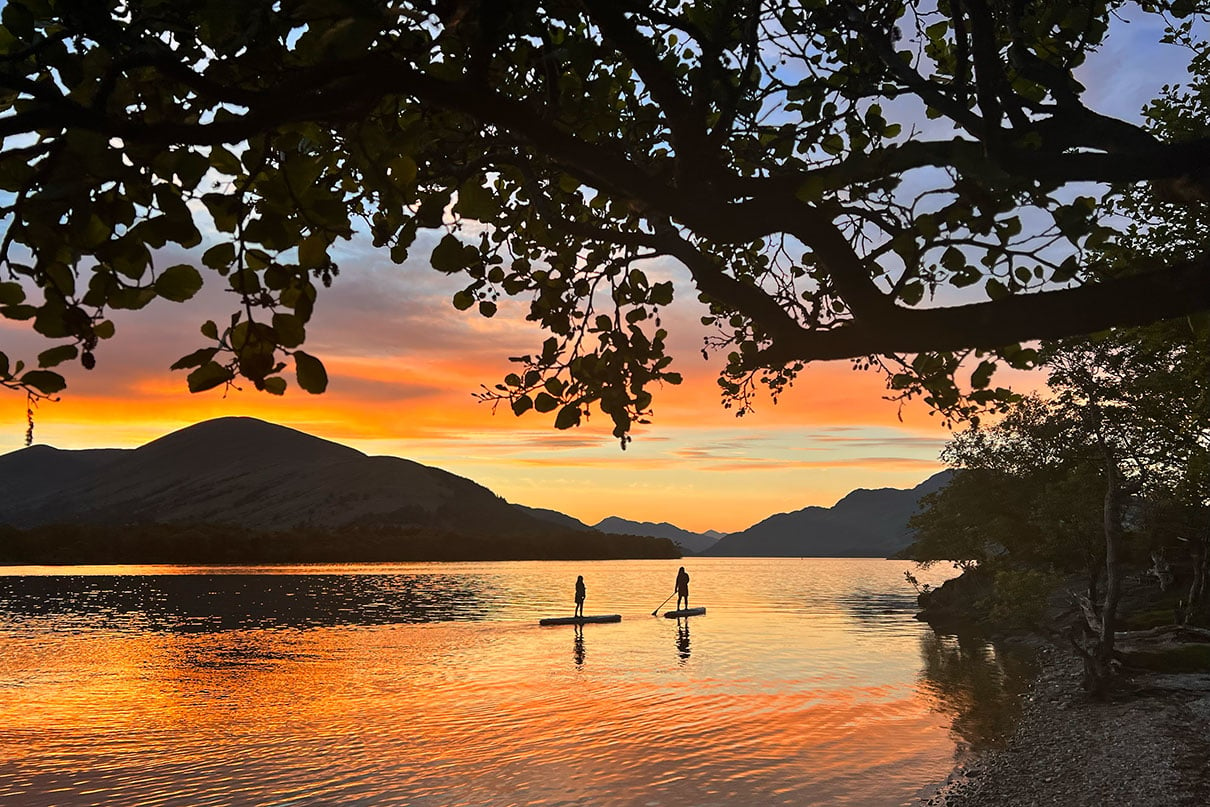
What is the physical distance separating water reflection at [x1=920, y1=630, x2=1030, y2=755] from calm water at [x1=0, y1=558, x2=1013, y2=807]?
181 millimetres

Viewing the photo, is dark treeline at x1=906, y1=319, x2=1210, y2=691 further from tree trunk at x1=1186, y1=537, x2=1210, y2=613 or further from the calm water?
the calm water

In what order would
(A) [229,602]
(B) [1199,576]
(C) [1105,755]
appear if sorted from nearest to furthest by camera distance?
(C) [1105,755], (B) [1199,576], (A) [229,602]

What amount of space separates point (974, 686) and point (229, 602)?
6462 cm

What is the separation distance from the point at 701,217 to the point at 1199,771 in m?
19.5

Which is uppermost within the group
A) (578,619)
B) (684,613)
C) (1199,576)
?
(1199,576)

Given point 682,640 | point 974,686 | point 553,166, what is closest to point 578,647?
point 682,640

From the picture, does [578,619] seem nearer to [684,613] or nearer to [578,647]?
[578,647]

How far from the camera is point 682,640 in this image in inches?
1966

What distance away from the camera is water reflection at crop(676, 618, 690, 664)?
43125 mm

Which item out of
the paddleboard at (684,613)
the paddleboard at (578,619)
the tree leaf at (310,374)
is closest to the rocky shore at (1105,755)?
the tree leaf at (310,374)

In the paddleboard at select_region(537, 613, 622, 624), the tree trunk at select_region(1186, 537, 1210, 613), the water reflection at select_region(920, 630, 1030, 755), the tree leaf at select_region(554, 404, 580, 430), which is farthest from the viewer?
the paddleboard at select_region(537, 613, 622, 624)

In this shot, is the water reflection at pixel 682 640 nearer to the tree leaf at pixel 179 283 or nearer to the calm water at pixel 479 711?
the calm water at pixel 479 711

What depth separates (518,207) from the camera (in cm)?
1022

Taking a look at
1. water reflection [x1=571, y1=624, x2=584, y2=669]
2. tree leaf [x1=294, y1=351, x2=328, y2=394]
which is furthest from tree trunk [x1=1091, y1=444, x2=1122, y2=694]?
tree leaf [x1=294, y1=351, x2=328, y2=394]
